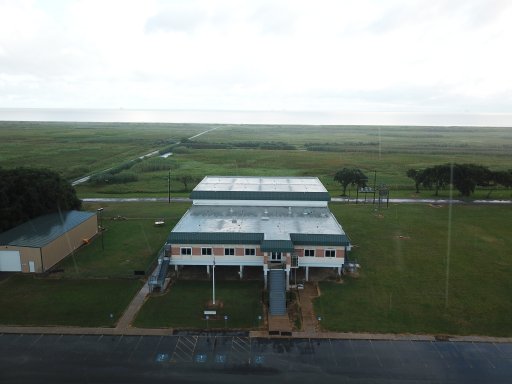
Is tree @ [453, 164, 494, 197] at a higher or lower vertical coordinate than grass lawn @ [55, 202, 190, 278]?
higher

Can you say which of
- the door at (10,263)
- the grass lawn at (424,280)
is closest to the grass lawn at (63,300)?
the door at (10,263)

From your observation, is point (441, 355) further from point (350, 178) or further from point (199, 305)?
point (350, 178)

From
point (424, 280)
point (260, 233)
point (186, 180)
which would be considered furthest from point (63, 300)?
point (186, 180)

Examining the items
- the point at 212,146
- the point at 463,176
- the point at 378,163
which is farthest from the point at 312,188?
the point at 212,146

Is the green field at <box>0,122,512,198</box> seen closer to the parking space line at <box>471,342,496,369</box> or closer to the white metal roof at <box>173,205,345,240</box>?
the white metal roof at <box>173,205,345,240</box>

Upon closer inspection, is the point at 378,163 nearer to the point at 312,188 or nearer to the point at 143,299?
the point at 312,188

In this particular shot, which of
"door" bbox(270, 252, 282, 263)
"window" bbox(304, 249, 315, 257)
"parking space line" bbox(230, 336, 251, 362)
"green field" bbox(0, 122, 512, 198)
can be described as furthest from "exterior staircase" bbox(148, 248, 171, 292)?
"green field" bbox(0, 122, 512, 198)
